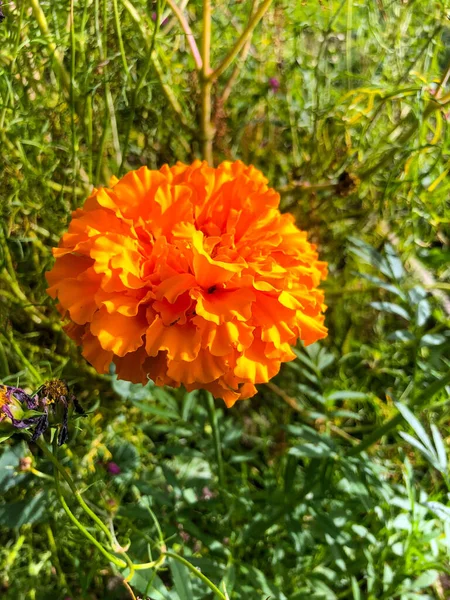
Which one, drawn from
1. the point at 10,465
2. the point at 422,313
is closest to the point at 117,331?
the point at 10,465

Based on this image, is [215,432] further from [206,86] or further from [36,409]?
[206,86]


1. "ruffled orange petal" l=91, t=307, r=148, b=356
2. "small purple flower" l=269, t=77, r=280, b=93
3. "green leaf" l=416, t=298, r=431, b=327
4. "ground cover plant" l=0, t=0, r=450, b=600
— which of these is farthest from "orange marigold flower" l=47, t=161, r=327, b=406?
"small purple flower" l=269, t=77, r=280, b=93

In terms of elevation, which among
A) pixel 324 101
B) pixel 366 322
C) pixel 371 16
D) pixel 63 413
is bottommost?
pixel 366 322

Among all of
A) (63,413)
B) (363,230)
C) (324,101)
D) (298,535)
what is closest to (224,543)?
(298,535)

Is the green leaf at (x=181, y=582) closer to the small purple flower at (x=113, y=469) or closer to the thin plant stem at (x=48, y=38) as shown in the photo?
the small purple flower at (x=113, y=469)

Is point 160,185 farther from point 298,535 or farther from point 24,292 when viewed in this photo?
point 298,535

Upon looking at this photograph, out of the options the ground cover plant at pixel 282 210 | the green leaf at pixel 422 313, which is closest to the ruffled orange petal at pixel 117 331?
the ground cover plant at pixel 282 210

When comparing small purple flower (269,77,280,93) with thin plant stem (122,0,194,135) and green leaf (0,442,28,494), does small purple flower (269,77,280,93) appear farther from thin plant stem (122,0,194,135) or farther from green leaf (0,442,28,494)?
green leaf (0,442,28,494)
